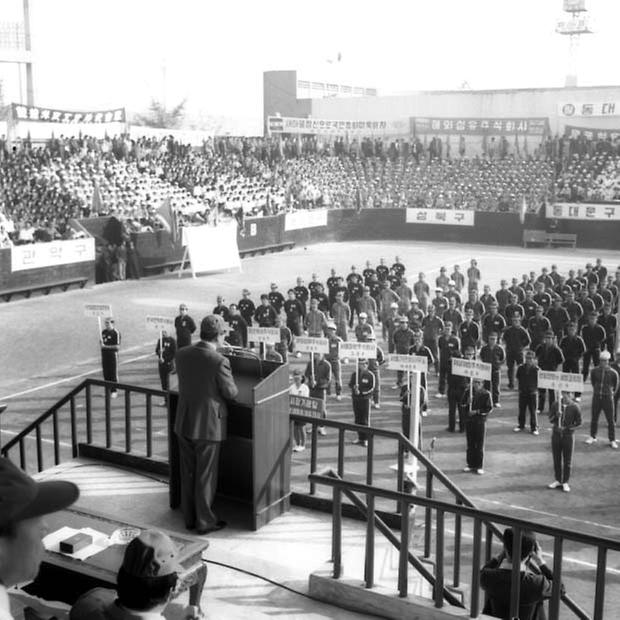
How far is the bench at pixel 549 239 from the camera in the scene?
43.9 meters

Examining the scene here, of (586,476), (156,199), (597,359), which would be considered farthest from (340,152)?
(586,476)

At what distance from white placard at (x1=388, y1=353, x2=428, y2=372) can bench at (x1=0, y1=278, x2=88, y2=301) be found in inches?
683

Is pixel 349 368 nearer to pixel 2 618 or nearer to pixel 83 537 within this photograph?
pixel 83 537

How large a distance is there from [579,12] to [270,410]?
69.8 m

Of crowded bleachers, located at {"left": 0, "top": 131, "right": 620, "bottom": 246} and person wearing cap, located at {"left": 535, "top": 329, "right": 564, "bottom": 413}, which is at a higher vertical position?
crowded bleachers, located at {"left": 0, "top": 131, "right": 620, "bottom": 246}

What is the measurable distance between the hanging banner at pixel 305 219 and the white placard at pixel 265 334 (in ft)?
83.7

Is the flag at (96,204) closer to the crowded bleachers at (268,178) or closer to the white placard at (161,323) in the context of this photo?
the crowded bleachers at (268,178)

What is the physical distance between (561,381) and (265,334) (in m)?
5.70

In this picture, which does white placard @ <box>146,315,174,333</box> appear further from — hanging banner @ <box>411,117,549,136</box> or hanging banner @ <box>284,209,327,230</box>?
hanging banner @ <box>411,117,549,136</box>

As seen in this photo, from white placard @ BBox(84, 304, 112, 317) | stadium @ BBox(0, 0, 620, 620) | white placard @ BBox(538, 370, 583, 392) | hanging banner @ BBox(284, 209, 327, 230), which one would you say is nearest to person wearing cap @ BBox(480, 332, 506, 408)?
stadium @ BBox(0, 0, 620, 620)

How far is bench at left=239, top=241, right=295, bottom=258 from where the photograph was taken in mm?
38688

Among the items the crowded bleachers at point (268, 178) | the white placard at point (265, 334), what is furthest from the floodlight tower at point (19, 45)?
the white placard at point (265, 334)

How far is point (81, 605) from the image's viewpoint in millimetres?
3684

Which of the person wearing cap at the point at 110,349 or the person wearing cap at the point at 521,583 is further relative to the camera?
the person wearing cap at the point at 110,349
